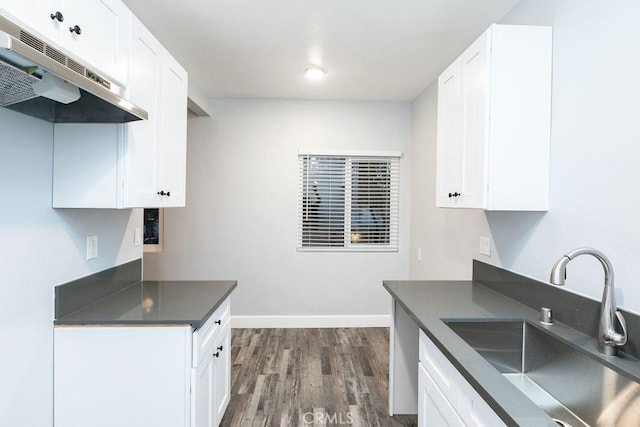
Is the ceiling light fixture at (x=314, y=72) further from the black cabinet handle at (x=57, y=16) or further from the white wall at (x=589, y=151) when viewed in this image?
the black cabinet handle at (x=57, y=16)

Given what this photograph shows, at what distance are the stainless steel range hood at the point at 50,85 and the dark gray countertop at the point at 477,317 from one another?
4.93 ft

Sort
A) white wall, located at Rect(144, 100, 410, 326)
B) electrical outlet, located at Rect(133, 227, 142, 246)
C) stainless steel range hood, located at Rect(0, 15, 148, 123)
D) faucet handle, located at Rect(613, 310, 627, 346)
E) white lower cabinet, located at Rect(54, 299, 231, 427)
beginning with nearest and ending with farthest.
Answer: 1. stainless steel range hood, located at Rect(0, 15, 148, 123)
2. faucet handle, located at Rect(613, 310, 627, 346)
3. white lower cabinet, located at Rect(54, 299, 231, 427)
4. electrical outlet, located at Rect(133, 227, 142, 246)
5. white wall, located at Rect(144, 100, 410, 326)

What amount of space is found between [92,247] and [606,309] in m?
2.33

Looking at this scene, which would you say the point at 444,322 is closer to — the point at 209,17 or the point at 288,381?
the point at 288,381

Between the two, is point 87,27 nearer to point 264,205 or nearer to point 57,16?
point 57,16

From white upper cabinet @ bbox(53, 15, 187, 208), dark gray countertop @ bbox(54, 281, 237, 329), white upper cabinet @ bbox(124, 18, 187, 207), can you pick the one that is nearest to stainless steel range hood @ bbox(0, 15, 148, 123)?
white upper cabinet @ bbox(53, 15, 187, 208)

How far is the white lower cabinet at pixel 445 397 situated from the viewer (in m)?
1.12

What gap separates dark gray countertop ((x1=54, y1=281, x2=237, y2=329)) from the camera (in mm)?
1583

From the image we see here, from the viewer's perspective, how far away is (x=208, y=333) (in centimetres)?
181

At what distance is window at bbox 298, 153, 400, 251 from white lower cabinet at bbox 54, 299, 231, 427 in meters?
2.46

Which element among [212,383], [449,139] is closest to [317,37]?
[449,139]

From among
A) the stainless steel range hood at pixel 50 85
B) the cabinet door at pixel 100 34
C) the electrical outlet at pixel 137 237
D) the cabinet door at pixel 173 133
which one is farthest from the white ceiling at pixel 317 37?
the electrical outlet at pixel 137 237

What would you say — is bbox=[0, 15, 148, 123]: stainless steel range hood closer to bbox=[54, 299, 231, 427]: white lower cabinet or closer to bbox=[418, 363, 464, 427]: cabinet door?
bbox=[54, 299, 231, 427]: white lower cabinet

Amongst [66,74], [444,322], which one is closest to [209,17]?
[66,74]
